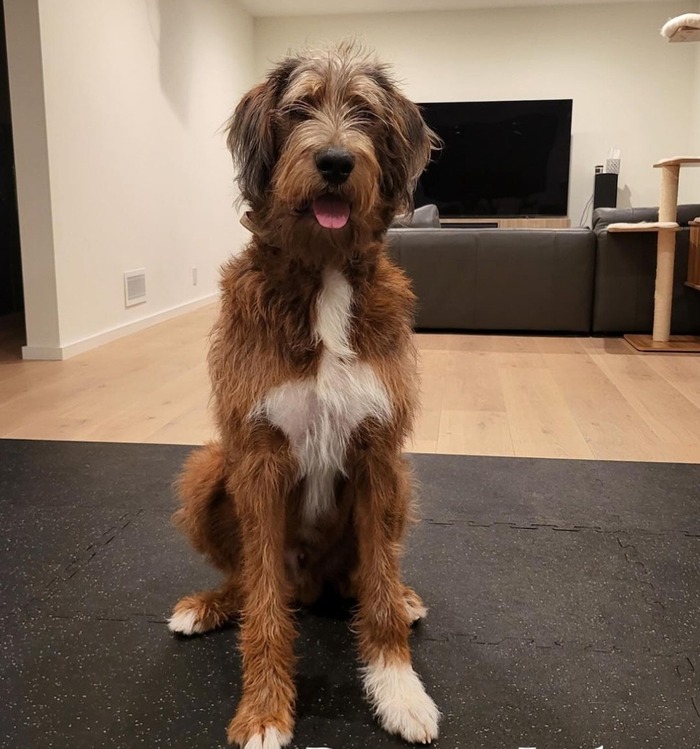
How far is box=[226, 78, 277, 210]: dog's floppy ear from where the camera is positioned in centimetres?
117

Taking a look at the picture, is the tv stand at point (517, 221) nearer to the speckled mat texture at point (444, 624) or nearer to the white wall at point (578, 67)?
the white wall at point (578, 67)

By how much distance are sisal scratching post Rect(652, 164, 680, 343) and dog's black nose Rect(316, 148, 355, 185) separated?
363 centimetres

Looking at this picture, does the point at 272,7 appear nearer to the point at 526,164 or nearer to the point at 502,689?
the point at 526,164

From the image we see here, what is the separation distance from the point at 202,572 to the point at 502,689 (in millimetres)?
734

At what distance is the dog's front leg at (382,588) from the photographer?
1.23 m

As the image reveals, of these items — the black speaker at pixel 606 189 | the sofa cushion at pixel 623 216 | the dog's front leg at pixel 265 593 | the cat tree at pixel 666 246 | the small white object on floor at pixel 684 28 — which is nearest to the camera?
the dog's front leg at pixel 265 593

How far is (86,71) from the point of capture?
4.23m

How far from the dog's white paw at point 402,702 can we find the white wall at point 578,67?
284 inches

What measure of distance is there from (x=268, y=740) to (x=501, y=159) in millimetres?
7632

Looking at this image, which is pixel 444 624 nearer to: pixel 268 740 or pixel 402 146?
pixel 268 740

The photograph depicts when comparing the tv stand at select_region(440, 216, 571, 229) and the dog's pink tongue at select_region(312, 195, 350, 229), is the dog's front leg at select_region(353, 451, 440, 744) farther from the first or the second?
the tv stand at select_region(440, 216, 571, 229)

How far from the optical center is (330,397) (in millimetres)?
1170

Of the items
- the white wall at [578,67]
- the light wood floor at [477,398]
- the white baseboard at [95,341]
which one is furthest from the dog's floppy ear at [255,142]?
the white wall at [578,67]

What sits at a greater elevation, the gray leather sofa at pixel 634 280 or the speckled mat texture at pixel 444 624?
the gray leather sofa at pixel 634 280
